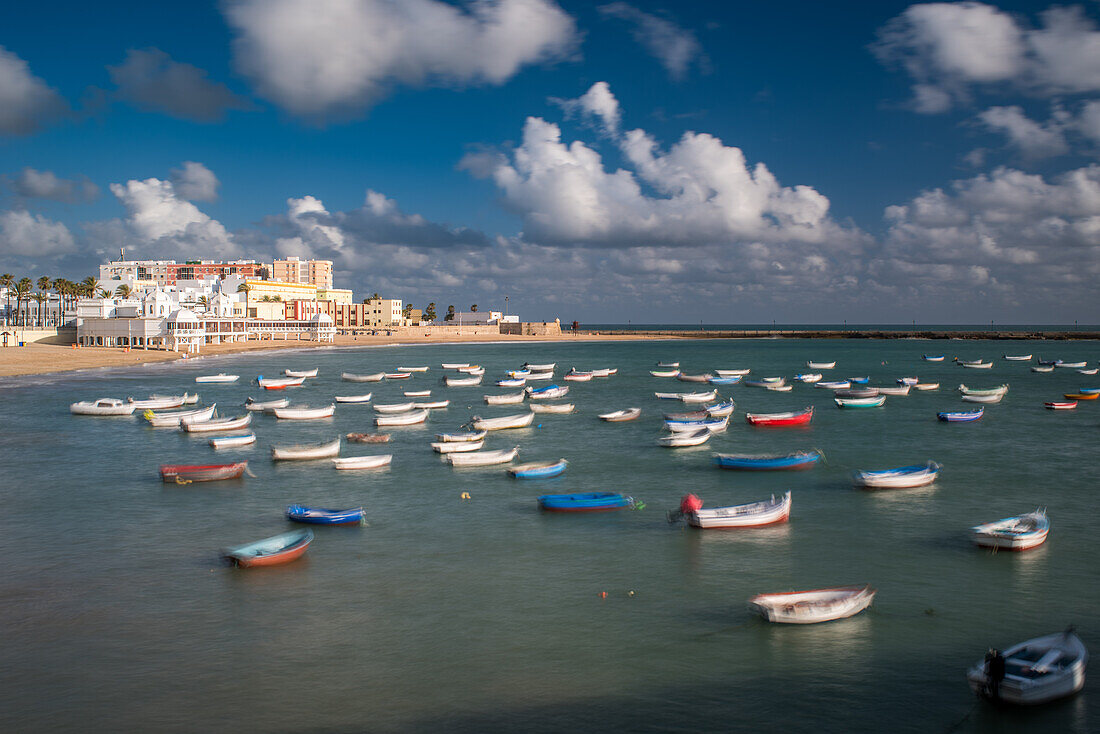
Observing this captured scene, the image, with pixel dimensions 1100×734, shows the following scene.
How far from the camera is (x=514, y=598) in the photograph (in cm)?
2505

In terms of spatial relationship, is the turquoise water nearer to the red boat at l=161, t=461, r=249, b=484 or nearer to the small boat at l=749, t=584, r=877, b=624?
the small boat at l=749, t=584, r=877, b=624

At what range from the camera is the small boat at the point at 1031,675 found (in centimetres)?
1794

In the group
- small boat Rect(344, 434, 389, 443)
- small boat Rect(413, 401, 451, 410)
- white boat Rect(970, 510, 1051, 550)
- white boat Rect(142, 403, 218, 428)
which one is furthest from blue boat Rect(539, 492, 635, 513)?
white boat Rect(142, 403, 218, 428)

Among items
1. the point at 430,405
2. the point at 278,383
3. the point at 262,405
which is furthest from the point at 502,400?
the point at 278,383

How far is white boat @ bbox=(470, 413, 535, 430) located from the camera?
5797 centimetres

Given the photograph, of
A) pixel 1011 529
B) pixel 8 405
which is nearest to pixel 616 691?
pixel 1011 529

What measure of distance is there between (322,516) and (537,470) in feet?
43.6

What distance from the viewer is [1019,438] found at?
186ft

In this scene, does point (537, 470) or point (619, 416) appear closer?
point (537, 470)

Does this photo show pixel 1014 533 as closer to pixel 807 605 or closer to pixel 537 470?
pixel 807 605

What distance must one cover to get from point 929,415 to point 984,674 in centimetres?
5639

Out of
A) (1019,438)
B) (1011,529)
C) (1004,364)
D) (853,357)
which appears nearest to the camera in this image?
(1011,529)

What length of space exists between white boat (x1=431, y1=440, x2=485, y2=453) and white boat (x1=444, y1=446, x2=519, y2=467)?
178 cm

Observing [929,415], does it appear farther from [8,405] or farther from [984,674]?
[8,405]
